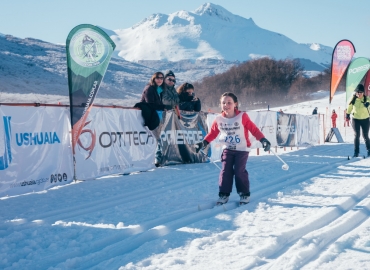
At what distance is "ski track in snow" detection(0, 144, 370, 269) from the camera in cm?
339

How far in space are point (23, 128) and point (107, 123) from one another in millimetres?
2025

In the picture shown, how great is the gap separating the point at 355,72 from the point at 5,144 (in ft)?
50.2

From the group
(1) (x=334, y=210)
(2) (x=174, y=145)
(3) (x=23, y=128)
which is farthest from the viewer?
(2) (x=174, y=145)

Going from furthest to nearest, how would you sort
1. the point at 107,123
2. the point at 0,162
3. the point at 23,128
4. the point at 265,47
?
the point at 265,47 → the point at 107,123 → the point at 23,128 → the point at 0,162

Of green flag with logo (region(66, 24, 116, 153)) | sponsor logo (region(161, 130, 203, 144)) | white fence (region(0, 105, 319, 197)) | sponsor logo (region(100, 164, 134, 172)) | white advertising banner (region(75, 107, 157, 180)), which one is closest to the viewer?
white fence (region(0, 105, 319, 197))

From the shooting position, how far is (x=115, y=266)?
129 inches

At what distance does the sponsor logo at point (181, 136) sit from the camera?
32.7ft

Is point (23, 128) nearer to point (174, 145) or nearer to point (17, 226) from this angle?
point (17, 226)

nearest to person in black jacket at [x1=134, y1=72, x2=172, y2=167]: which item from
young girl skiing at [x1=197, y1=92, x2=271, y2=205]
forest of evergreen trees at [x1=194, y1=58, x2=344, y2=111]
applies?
young girl skiing at [x1=197, y1=92, x2=271, y2=205]

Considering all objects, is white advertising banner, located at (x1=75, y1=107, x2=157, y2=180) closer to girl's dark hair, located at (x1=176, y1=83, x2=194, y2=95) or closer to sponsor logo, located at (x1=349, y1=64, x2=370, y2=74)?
girl's dark hair, located at (x1=176, y1=83, x2=194, y2=95)

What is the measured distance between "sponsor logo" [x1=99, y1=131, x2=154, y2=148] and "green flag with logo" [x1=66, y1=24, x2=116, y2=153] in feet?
2.36

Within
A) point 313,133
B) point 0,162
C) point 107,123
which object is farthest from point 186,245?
point 313,133

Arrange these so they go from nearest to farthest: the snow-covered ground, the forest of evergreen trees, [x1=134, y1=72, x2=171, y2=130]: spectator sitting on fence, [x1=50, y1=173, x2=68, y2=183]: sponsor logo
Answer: the snow-covered ground
[x1=50, y1=173, x2=68, y2=183]: sponsor logo
[x1=134, y1=72, x2=171, y2=130]: spectator sitting on fence
the forest of evergreen trees

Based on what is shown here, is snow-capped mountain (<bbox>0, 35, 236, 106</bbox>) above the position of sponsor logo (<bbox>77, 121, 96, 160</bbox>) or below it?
above
